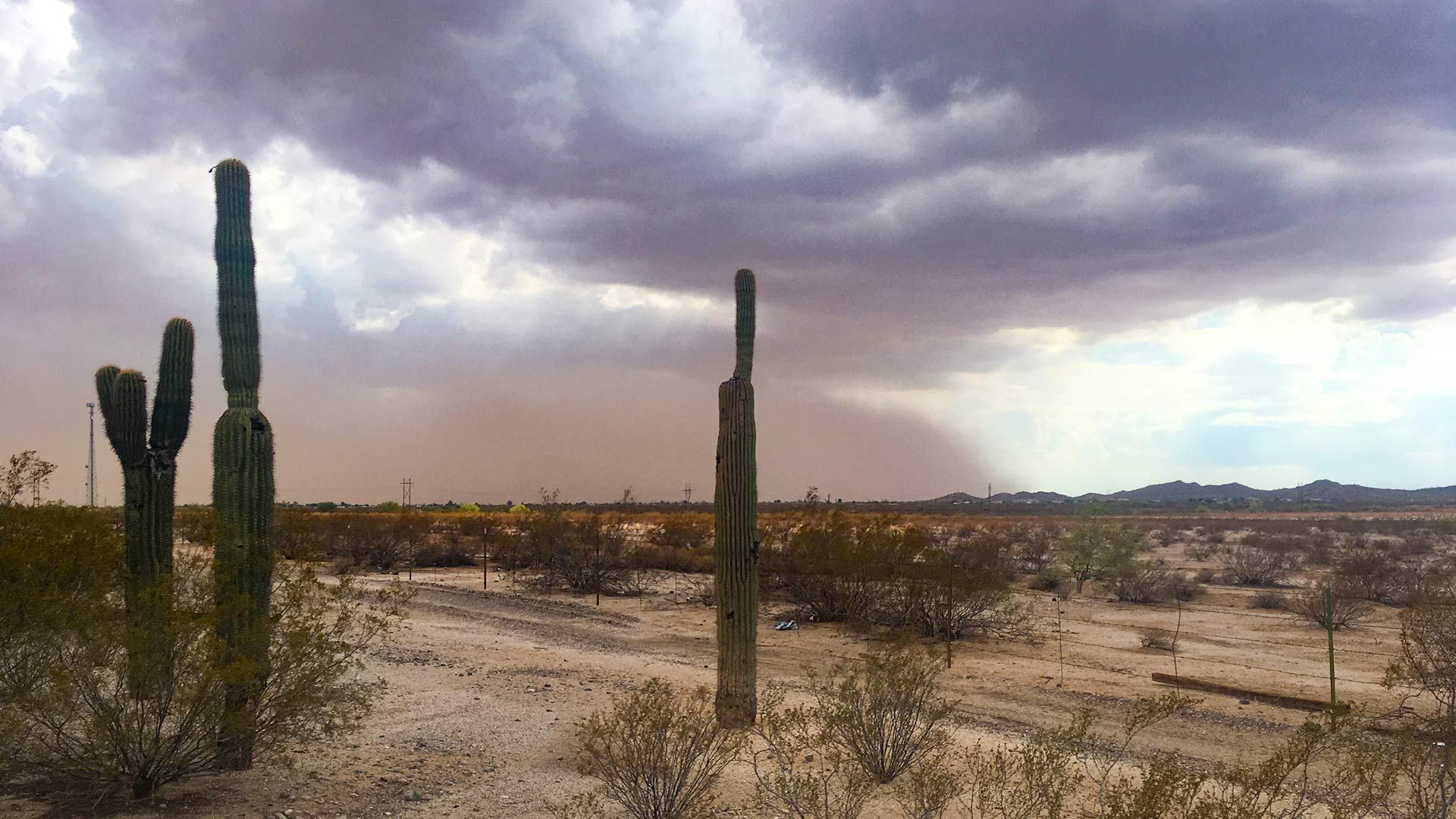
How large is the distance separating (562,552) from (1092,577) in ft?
61.0

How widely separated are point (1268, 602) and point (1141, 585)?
3.44 metres

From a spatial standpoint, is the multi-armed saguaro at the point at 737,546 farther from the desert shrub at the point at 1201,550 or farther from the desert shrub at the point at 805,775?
the desert shrub at the point at 1201,550

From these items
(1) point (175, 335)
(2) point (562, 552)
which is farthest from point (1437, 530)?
(1) point (175, 335)

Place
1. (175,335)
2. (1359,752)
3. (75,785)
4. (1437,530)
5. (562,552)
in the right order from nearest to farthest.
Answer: (1359,752) < (75,785) < (175,335) < (562,552) < (1437,530)

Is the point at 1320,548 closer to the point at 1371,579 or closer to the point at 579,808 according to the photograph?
the point at 1371,579

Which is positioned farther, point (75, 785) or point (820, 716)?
point (820, 716)

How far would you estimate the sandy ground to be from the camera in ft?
29.3

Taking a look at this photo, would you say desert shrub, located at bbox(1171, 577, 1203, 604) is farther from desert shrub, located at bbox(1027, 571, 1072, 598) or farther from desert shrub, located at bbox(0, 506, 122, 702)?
desert shrub, located at bbox(0, 506, 122, 702)

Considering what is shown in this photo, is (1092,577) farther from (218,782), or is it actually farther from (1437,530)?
(1437,530)

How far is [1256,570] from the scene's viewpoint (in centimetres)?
3453

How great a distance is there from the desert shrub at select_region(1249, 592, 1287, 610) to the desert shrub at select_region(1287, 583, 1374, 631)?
473 millimetres

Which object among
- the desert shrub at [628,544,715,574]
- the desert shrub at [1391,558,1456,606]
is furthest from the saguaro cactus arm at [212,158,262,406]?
the desert shrub at [628,544,715,574]

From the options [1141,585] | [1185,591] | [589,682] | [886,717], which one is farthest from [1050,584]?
[886,717]

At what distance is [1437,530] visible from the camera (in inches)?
2179
